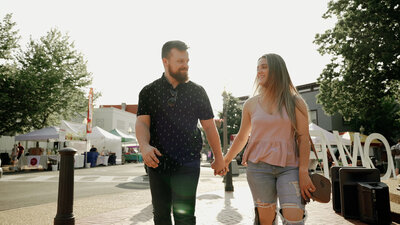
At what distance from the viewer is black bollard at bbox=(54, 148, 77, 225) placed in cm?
421

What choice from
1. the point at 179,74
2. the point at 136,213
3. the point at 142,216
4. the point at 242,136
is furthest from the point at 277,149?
the point at 136,213

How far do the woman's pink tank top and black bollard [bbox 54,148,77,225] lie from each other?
2734 mm

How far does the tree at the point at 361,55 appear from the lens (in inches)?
607

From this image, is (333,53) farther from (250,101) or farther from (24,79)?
(24,79)

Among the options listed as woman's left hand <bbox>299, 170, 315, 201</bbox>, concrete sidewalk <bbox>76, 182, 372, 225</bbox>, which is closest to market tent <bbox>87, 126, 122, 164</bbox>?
concrete sidewalk <bbox>76, 182, 372, 225</bbox>

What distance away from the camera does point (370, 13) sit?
1592cm

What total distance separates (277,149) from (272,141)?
0.29 ft

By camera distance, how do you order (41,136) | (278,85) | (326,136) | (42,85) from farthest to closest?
(42,85)
(41,136)
(326,136)
(278,85)

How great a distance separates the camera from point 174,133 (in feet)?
7.89

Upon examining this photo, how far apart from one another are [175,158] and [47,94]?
25157 mm

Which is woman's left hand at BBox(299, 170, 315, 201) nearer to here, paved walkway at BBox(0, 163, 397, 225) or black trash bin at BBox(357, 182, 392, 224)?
paved walkway at BBox(0, 163, 397, 225)

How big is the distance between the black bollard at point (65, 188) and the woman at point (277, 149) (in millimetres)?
2725

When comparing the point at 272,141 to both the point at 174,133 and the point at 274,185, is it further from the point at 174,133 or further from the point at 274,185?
the point at 174,133

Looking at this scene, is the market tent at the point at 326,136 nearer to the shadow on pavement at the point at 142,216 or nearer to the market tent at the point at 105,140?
the shadow on pavement at the point at 142,216
